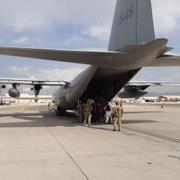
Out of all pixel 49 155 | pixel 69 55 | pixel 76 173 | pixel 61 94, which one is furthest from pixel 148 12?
pixel 61 94

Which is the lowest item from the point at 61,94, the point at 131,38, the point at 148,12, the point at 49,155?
the point at 49,155

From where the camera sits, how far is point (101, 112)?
22297 millimetres

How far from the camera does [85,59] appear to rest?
16922 millimetres

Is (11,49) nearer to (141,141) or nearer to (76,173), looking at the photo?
(141,141)

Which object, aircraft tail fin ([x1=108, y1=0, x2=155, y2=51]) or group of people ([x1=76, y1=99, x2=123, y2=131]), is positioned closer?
aircraft tail fin ([x1=108, y1=0, x2=155, y2=51])

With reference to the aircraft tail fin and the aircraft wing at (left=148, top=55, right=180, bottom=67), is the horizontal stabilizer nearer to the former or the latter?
the aircraft tail fin

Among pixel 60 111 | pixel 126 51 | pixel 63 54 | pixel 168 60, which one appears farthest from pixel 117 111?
pixel 60 111

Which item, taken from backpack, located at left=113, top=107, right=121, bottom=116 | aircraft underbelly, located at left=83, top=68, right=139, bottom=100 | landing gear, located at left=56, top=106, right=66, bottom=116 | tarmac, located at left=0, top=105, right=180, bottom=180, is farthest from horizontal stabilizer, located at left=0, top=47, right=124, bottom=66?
landing gear, located at left=56, top=106, right=66, bottom=116

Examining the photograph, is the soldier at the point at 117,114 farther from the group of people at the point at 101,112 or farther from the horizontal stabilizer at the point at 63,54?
the horizontal stabilizer at the point at 63,54

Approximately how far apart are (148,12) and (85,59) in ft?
12.2

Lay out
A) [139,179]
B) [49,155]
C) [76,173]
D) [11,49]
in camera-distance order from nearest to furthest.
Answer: [139,179] → [76,173] → [49,155] → [11,49]

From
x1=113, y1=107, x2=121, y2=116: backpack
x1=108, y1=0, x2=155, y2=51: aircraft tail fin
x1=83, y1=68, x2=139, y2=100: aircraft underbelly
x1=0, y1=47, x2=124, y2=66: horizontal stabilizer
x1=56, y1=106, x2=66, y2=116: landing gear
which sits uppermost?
x1=108, y1=0, x2=155, y2=51: aircraft tail fin

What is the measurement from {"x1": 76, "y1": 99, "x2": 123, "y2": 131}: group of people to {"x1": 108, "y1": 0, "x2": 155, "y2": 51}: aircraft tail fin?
10.2 ft

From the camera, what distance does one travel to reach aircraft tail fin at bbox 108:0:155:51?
15.8 m
